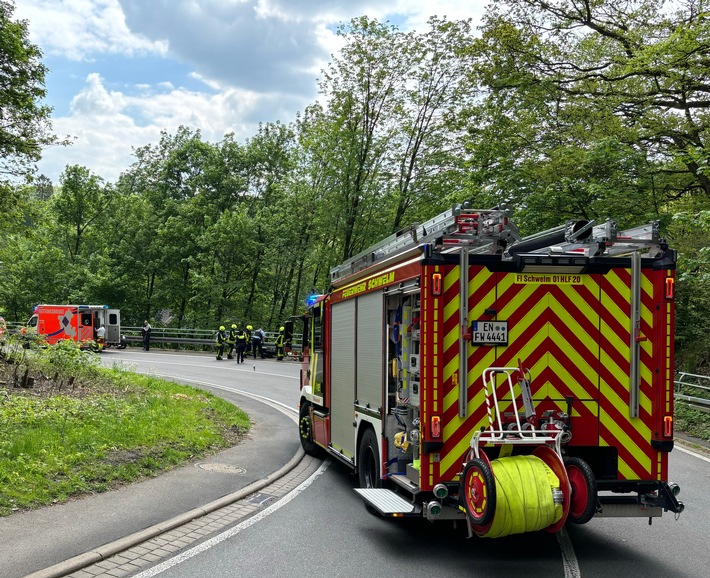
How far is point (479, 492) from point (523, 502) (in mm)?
337

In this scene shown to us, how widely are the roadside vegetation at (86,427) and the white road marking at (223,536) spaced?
1.81 meters

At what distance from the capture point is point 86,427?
9406 millimetres

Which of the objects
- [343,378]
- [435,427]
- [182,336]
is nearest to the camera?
[435,427]

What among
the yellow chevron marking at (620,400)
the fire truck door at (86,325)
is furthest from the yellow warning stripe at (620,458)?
the fire truck door at (86,325)

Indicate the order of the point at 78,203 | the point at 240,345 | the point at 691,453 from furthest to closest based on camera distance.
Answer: the point at 78,203, the point at 240,345, the point at 691,453

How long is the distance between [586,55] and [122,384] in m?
15.9

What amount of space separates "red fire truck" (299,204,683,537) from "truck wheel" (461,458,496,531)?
0.06 feet

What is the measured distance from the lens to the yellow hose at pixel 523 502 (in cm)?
486

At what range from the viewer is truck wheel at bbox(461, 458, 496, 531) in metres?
4.82

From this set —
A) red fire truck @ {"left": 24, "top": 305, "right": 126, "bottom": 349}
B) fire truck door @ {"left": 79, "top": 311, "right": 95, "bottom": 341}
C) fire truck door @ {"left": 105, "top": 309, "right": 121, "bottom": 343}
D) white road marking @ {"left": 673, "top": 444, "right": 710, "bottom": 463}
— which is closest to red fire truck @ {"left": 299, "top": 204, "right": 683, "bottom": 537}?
white road marking @ {"left": 673, "top": 444, "right": 710, "bottom": 463}

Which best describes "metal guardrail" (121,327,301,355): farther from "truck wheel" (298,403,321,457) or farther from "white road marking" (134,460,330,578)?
"white road marking" (134,460,330,578)

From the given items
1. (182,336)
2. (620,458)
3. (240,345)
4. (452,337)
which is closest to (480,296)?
(452,337)

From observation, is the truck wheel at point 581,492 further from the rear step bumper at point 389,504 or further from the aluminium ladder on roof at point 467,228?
the aluminium ladder on roof at point 467,228

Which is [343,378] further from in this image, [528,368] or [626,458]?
[626,458]
